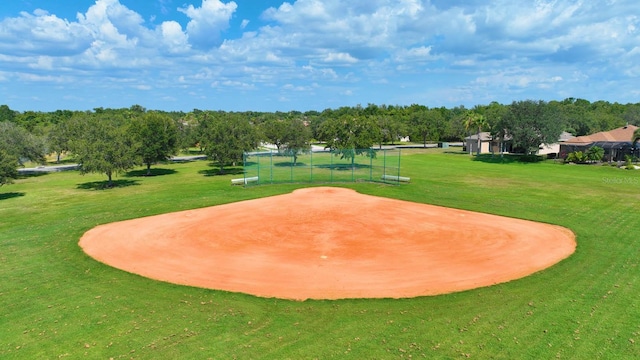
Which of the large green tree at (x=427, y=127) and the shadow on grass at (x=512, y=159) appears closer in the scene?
the shadow on grass at (x=512, y=159)

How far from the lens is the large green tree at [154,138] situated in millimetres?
49250

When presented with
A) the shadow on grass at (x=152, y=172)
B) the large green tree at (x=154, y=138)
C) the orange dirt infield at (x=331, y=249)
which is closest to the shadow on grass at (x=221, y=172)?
the shadow on grass at (x=152, y=172)

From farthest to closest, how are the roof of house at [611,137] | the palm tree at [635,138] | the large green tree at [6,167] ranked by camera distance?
the roof of house at [611,137] < the palm tree at [635,138] < the large green tree at [6,167]

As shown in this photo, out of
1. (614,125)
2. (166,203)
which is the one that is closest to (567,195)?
(166,203)

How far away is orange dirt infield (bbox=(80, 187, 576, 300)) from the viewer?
1568cm

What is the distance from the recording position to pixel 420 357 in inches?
408

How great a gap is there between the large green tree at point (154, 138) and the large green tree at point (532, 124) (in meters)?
51.1

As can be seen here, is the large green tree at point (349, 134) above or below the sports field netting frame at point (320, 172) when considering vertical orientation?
above

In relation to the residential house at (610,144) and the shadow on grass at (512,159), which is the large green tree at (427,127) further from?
the residential house at (610,144)

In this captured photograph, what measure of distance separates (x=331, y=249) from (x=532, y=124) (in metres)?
54.1

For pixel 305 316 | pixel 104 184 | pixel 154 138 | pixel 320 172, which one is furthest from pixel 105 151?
pixel 305 316

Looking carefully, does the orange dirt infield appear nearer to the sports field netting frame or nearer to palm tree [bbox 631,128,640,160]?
the sports field netting frame

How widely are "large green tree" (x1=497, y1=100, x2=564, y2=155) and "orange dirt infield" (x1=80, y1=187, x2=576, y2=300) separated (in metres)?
40.3

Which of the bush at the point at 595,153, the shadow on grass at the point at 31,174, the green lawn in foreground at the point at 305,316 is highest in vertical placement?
the bush at the point at 595,153
